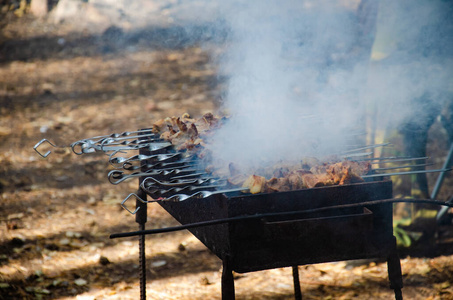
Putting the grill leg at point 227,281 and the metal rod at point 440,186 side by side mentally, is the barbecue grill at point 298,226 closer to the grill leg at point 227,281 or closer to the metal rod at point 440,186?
the grill leg at point 227,281

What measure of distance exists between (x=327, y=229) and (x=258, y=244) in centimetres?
30

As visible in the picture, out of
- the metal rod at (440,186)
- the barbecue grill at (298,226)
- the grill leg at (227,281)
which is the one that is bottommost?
the grill leg at (227,281)

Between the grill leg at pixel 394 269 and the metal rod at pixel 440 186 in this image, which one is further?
the metal rod at pixel 440 186

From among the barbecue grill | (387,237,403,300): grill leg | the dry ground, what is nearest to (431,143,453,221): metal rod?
the dry ground

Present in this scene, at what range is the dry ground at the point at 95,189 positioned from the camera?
4004mm

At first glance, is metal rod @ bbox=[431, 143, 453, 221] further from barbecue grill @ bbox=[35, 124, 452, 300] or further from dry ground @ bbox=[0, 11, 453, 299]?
barbecue grill @ bbox=[35, 124, 452, 300]

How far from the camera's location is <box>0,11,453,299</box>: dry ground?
4.00 meters

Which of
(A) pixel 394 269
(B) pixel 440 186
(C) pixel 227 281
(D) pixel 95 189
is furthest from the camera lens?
(D) pixel 95 189

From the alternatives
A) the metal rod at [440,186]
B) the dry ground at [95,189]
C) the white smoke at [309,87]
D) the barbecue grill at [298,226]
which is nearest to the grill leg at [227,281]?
the barbecue grill at [298,226]

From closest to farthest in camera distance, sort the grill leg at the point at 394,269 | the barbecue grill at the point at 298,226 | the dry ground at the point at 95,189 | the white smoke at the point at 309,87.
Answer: the barbecue grill at the point at 298,226, the grill leg at the point at 394,269, the white smoke at the point at 309,87, the dry ground at the point at 95,189

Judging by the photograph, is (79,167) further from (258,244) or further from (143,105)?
(258,244)

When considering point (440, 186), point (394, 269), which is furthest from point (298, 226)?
point (440, 186)

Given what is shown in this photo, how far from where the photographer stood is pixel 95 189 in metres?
5.95

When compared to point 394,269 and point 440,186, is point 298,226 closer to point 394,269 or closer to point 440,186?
point 394,269
